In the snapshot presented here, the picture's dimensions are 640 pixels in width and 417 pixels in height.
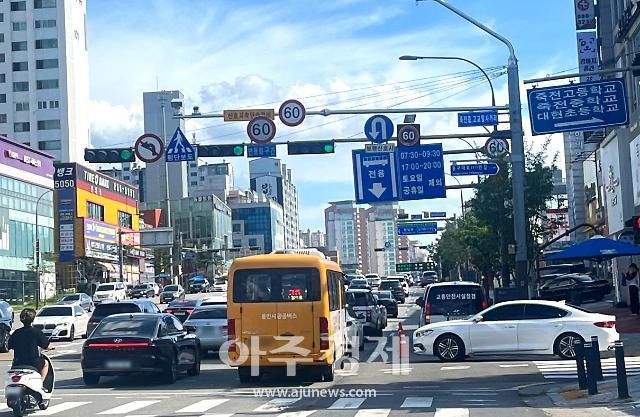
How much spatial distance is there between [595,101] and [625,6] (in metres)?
14.3

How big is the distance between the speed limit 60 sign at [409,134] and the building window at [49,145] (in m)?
81.0

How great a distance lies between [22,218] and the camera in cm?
8100

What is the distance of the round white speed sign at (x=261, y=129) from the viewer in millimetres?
29156

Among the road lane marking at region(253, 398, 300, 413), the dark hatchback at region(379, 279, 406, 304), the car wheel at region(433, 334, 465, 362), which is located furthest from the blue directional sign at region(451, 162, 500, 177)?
the dark hatchback at region(379, 279, 406, 304)

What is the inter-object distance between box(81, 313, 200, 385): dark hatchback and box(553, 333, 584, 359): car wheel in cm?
882

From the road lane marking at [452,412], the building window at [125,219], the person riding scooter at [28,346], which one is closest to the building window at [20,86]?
the building window at [125,219]

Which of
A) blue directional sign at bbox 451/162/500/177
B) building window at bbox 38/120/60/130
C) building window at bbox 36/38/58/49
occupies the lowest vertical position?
blue directional sign at bbox 451/162/500/177

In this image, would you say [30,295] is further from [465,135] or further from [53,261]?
[465,135]

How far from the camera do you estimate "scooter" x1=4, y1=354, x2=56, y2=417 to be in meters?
14.8

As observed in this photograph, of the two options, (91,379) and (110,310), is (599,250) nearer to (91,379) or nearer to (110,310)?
(110,310)

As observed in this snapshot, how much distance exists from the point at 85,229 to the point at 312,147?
65.4 metres

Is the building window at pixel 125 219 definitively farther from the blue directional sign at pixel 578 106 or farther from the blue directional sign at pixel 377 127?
the blue directional sign at pixel 578 106

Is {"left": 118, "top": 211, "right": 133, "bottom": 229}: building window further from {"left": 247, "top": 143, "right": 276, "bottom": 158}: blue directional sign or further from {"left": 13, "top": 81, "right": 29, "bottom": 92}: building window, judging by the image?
{"left": 247, "top": 143, "right": 276, "bottom": 158}: blue directional sign

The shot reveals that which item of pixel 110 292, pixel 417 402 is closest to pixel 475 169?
pixel 417 402
